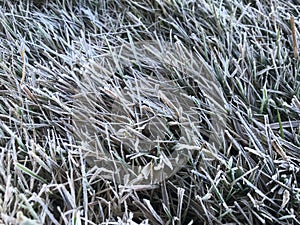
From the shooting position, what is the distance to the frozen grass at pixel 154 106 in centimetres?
78

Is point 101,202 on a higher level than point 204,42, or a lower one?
lower

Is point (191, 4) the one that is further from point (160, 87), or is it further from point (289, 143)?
point (289, 143)

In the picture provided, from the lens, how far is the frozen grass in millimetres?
777

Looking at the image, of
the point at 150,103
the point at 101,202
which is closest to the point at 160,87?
the point at 150,103

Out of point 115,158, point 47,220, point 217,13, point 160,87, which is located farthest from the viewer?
point 217,13

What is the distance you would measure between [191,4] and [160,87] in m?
0.31

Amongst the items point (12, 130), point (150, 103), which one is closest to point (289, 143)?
point (150, 103)

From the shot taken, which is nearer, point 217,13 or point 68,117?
point 68,117

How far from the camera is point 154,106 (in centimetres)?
92

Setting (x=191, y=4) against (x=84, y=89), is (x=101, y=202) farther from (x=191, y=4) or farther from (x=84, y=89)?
(x=191, y=4)

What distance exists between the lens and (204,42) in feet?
3.40

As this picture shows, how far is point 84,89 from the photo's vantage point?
95 centimetres

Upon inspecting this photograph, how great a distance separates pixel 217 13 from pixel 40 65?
44 cm

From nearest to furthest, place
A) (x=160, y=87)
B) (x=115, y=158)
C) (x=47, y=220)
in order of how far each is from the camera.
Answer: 1. (x=47, y=220)
2. (x=115, y=158)
3. (x=160, y=87)
